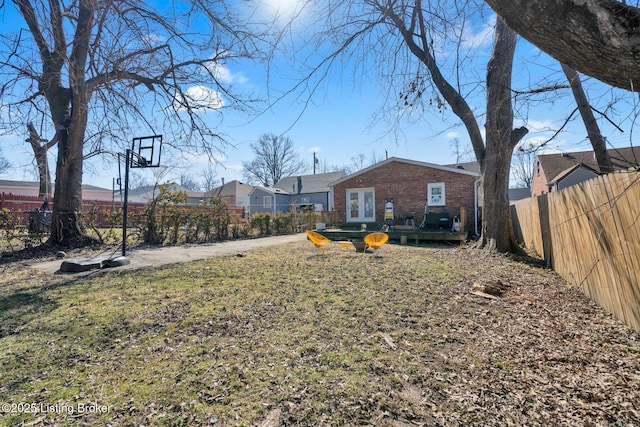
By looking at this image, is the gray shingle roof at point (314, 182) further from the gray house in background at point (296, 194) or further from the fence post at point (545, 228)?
the fence post at point (545, 228)

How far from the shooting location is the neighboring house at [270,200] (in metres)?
32.1

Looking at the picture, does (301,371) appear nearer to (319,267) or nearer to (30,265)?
(319,267)

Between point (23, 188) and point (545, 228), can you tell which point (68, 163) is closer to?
point (545, 228)

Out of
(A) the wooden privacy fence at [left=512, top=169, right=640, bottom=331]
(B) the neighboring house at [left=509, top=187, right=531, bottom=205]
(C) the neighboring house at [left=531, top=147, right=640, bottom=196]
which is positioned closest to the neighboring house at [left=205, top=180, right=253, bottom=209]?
(C) the neighboring house at [left=531, top=147, right=640, bottom=196]

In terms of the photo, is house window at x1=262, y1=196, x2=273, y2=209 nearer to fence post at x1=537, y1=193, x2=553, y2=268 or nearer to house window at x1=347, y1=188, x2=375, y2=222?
house window at x1=347, y1=188, x2=375, y2=222

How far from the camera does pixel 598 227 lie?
378cm

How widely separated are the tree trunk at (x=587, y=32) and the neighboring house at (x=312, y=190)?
2632 cm

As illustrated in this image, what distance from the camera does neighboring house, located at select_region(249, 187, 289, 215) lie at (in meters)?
32.1

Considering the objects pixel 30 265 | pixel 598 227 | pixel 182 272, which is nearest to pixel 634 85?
pixel 598 227

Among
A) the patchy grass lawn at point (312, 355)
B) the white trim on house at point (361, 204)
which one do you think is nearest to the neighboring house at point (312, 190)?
the white trim on house at point (361, 204)

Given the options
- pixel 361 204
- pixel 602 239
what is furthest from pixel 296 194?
pixel 602 239

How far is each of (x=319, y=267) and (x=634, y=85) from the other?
5.53 metres

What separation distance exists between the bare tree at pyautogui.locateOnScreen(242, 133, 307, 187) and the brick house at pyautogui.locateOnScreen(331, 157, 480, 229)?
31699 mm

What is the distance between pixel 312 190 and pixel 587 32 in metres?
29.0
